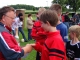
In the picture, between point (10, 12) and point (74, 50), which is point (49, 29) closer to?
point (10, 12)

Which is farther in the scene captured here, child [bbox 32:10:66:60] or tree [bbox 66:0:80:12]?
tree [bbox 66:0:80:12]

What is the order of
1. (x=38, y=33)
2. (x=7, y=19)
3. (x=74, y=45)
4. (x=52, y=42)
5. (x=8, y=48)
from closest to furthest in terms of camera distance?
(x=8, y=48) → (x=52, y=42) → (x=7, y=19) → (x=74, y=45) → (x=38, y=33)

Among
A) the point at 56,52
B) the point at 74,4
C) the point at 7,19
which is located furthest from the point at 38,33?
the point at 74,4

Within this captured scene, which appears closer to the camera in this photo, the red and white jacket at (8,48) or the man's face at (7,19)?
the red and white jacket at (8,48)

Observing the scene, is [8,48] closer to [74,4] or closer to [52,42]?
[52,42]

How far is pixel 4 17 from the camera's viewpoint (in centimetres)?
307

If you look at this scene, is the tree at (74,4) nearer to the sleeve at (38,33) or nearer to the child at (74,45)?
the sleeve at (38,33)

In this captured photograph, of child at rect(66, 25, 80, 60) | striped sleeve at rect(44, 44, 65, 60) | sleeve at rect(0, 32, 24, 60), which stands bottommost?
child at rect(66, 25, 80, 60)

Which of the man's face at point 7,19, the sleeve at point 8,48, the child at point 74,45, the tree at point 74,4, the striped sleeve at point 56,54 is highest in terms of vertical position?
the man's face at point 7,19

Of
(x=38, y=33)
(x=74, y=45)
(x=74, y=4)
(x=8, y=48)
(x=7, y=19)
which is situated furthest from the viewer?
(x=74, y=4)

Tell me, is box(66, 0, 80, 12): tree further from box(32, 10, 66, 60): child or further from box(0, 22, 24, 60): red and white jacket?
box(0, 22, 24, 60): red and white jacket

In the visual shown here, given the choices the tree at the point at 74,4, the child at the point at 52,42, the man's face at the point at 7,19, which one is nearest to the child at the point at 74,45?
the child at the point at 52,42

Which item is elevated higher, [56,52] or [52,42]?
[52,42]

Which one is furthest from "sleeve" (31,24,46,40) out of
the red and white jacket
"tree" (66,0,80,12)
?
"tree" (66,0,80,12)
